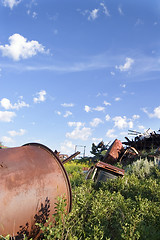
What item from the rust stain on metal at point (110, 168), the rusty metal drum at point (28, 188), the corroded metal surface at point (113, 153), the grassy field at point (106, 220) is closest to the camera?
the rusty metal drum at point (28, 188)

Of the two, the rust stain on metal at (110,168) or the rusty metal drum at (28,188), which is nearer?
the rusty metal drum at (28,188)

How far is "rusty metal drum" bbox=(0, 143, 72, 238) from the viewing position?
243 cm

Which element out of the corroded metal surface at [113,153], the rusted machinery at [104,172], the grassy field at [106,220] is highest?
the corroded metal surface at [113,153]

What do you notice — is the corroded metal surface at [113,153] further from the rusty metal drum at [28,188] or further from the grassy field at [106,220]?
the rusty metal drum at [28,188]

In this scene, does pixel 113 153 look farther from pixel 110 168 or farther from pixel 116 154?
pixel 110 168

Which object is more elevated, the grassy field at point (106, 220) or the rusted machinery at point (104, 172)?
the rusted machinery at point (104, 172)

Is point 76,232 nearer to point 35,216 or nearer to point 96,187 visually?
point 35,216

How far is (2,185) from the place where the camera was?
8.01 feet

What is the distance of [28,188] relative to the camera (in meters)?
2.62

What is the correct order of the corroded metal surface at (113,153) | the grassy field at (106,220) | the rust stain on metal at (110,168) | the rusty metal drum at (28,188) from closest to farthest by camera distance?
the rusty metal drum at (28,188)
the grassy field at (106,220)
the rust stain on metal at (110,168)
the corroded metal surface at (113,153)

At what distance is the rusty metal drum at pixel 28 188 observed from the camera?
243cm

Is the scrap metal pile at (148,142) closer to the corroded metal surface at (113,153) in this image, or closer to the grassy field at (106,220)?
the corroded metal surface at (113,153)

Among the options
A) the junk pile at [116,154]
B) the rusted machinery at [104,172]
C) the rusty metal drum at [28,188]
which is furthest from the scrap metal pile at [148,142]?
the rusty metal drum at [28,188]

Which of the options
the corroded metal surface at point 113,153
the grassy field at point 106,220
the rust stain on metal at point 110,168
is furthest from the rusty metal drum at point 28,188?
the corroded metal surface at point 113,153
